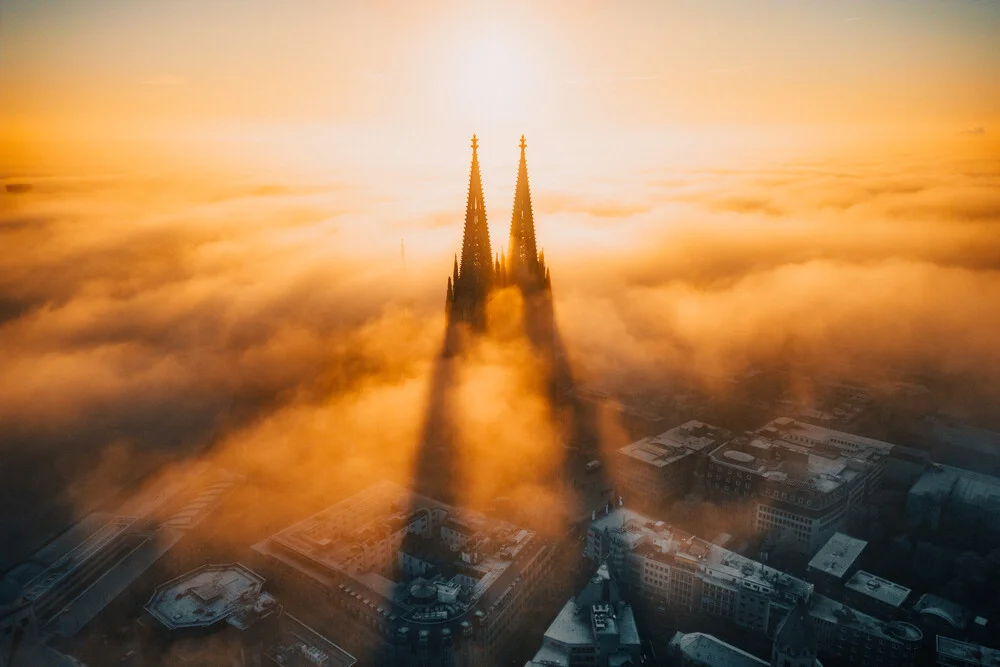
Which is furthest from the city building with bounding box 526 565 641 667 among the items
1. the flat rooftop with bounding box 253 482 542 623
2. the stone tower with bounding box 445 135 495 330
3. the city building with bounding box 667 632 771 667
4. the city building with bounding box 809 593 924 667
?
the stone tower with bounding box 445 135 495 330

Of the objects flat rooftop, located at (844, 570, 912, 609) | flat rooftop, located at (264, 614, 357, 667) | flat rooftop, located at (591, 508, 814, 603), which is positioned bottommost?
flat rooftop, located at (844, 570, 912, 609)

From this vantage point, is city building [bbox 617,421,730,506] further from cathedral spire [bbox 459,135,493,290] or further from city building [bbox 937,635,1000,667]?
city building [bbox 937,635,1000,667]

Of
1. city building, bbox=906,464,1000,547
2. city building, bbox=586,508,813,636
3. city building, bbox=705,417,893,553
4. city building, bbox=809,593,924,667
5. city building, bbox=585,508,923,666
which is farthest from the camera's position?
city building, bbox=906,464,1000,547

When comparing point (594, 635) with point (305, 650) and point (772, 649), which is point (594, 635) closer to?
point (772, 649)

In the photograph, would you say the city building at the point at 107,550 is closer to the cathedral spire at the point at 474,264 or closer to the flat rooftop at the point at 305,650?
the flat rooftop at the point at 305,650

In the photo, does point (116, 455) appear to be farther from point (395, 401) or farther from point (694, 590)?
point (694, 590)

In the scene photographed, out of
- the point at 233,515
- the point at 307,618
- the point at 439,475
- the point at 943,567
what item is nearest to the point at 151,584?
the point at 233,515

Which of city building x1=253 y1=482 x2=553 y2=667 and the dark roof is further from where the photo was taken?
city building x1=253 y1=482 x2=553 y2=667
